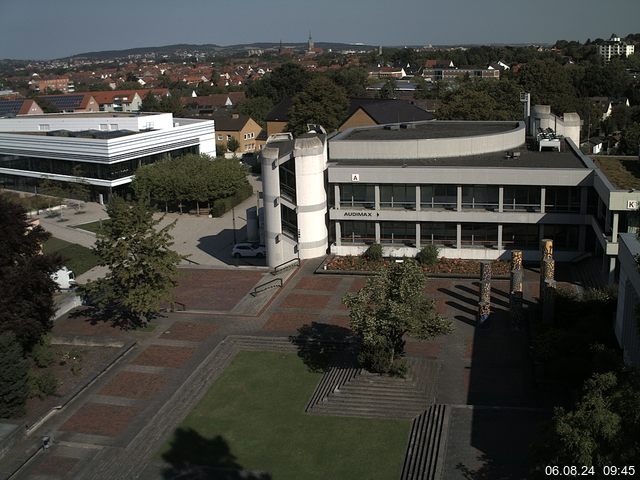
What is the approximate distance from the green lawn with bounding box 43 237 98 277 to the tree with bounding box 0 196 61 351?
13.6 metres

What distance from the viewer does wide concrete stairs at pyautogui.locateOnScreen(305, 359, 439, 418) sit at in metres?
25.1

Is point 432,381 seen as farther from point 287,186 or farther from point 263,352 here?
point 287,186

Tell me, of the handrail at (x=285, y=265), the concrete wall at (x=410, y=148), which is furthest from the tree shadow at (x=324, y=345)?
the concrete wall at (x=410, y=148)

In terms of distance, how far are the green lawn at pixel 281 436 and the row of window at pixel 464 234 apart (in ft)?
51.8

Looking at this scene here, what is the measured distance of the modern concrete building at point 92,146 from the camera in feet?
216

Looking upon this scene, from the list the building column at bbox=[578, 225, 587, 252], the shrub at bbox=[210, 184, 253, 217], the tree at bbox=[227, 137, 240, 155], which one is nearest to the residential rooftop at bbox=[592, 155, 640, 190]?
the building column at bbox=[578, 225, 587, 252]

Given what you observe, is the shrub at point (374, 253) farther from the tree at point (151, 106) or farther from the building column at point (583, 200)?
the tree at point (151, 106)

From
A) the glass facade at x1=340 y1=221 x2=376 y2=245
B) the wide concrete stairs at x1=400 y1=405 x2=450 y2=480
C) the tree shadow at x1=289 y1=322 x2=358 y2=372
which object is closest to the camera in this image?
the wide concrete stairs at x1=400 y1=405 x2=450 y2=480

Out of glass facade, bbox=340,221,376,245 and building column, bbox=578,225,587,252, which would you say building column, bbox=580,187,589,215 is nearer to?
building column, bbox=578,225,587,252

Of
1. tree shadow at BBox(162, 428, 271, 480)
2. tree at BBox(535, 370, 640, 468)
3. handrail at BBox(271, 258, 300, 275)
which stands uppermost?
tree at BBox(535, 370, 640, 468)

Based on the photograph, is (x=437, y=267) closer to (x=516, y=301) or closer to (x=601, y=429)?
(x=516, y=301)

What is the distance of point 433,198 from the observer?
4078 cm

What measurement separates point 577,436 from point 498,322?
17.1 m

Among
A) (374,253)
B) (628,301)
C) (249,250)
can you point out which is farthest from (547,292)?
(249,250)
